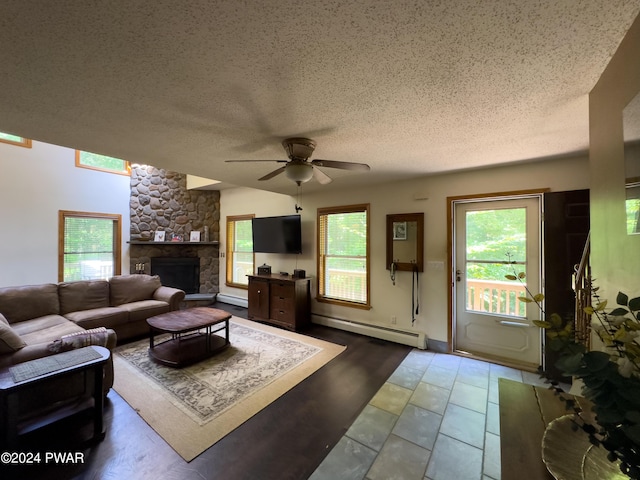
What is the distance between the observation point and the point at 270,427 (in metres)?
2.00

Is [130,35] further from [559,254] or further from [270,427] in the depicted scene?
[559,254]

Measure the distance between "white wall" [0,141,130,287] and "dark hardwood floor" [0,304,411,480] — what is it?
3.53 m

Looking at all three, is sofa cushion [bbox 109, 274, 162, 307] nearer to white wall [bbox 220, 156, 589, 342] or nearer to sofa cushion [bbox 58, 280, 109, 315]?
sofa cushion [bbox 58, 280, 109, 315]

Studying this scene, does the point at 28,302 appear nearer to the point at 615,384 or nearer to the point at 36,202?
the point at 36,202

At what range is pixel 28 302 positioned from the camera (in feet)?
10.3

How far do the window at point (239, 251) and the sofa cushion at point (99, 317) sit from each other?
2349 millimetres

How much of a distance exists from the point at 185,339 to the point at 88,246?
320 cm

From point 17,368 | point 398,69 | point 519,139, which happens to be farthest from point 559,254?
point 17,368

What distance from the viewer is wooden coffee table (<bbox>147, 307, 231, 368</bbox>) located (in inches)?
114

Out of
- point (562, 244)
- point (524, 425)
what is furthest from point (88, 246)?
point (562, 244)

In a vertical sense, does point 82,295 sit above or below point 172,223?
below

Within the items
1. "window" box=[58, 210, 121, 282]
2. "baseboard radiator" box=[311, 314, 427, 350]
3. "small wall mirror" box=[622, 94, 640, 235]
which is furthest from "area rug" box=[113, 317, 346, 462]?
"small wall mirror" box=[622, 94, 640, 235]

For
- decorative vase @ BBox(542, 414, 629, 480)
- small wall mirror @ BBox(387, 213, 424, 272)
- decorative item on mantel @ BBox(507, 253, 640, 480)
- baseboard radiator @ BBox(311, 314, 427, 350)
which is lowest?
baseboard radiator @ BBox(311, 314, 427, 350)

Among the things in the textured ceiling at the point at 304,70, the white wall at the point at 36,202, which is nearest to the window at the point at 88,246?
the white wall at the point at 36,202
